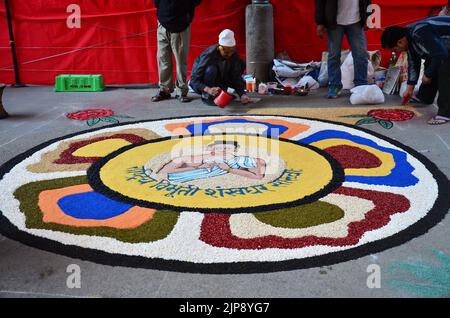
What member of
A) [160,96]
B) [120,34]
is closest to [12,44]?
[120,34]

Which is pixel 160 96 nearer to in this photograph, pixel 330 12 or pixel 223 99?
pixel 223 99

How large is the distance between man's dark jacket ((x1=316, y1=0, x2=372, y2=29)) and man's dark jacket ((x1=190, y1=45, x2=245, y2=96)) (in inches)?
38.0

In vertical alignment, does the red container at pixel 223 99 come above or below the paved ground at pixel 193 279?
above

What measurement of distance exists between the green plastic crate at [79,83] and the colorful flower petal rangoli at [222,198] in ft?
7.60

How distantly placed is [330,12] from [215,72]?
4.33ft

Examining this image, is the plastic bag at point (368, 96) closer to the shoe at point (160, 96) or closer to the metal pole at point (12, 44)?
the shoe at point (160, 96)

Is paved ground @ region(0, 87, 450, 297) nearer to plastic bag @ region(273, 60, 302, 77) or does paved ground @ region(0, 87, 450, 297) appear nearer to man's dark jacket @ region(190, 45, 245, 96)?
man's dark jacket @ region(190, 45, 245, 96)

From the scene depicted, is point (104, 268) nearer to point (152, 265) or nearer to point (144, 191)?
point (152, 265)

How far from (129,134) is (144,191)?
127 centimetres

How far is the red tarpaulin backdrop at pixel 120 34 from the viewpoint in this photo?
6.05 metres

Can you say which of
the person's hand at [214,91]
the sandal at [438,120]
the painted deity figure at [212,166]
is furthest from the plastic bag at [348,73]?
the painted deity figure at [212,166]

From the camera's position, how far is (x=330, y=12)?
4.83 metres

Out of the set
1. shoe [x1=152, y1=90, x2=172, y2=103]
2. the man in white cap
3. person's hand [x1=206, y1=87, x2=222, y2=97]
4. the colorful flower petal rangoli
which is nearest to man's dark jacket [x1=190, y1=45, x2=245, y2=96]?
the man in white cap

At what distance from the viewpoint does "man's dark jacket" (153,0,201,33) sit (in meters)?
4.75
